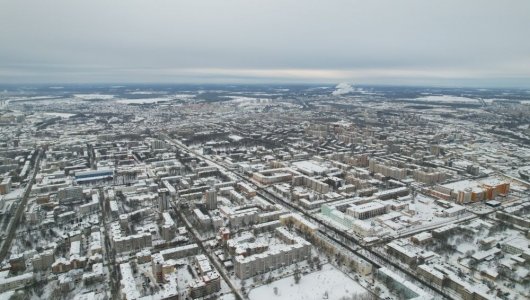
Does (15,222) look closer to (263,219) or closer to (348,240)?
(263,219)

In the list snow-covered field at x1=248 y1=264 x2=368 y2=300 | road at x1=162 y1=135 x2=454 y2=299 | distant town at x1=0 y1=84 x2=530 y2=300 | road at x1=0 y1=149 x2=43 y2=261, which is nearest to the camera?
snow-covered field at x1=248 y1=264 x2=368 y2=300

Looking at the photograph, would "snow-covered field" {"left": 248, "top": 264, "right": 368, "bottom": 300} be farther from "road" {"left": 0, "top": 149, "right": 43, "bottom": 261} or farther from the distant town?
"road" {"left": 0, "top": 149, "right": 43, "bottom": 261}

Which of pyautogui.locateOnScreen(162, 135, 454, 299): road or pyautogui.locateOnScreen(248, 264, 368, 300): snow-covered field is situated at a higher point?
pyautogui.locateOnScreen(162, 135, 454, 299): road

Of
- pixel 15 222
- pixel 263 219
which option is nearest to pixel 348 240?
pixel 263 219

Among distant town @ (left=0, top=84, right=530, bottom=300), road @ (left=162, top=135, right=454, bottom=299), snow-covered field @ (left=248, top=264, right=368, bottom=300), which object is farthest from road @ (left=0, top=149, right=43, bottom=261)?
road @ (left=162, top=135, right=454, bottom=299)

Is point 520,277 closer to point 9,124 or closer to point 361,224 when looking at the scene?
point 361,224

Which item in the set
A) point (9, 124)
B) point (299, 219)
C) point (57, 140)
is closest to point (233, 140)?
point (57, 140)
